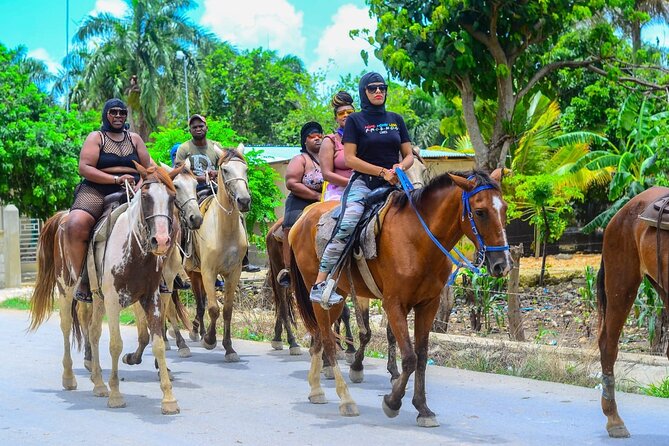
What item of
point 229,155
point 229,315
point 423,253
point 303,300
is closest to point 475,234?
point 423,253

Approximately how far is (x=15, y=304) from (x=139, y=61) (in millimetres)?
25213

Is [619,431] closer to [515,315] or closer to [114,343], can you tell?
[114,343]

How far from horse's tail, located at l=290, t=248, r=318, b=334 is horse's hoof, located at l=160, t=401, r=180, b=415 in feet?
4.96

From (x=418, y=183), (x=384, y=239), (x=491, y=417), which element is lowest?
(x=491, y=417)

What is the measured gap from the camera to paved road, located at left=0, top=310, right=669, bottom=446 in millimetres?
7215

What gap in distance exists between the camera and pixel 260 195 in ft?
68.9

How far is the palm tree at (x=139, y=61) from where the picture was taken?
4306 cm

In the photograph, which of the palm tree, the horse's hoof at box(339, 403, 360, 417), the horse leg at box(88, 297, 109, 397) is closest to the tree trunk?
the horse's hoof at box(339, 403, 360, 417)

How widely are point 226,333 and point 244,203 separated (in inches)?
68.2

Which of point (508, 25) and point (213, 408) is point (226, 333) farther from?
point (508, 25)

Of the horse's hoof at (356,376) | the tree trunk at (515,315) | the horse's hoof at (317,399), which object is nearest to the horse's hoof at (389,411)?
the horse's hoof at (317,399)

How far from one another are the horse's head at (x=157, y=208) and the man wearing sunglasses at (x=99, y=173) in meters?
0.87

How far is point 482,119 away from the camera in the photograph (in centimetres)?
2325

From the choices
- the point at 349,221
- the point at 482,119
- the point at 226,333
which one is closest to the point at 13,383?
the point at 226,333
